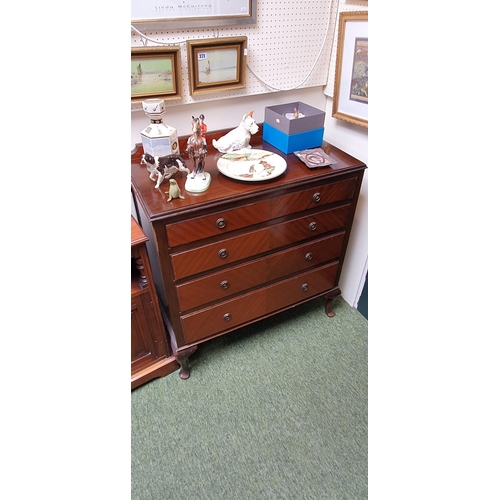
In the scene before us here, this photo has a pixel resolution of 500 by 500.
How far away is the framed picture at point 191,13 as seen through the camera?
49.3 inches

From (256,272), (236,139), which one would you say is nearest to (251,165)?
(236,139)

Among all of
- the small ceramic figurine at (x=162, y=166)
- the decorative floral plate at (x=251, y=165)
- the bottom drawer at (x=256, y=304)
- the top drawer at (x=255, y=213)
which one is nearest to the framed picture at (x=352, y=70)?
the top drawer at (x=255, y=213)

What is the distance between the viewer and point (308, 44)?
1587 millimetres

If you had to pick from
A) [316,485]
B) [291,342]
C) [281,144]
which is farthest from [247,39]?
[316,485]

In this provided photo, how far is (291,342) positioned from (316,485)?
0.67m

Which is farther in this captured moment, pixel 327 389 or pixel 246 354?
pixel 246 354

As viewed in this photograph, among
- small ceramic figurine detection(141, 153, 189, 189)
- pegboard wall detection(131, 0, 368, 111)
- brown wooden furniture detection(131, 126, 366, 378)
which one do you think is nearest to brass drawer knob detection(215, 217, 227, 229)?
brown wooden furniture detection(131, 126, 366, 378)

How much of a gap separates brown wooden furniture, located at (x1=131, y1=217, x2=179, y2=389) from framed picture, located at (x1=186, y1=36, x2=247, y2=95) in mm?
653

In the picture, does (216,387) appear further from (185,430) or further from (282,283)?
(282,283)

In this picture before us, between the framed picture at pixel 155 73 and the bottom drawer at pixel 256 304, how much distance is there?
0.91m

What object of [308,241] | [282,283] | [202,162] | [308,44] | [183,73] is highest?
[308,44]

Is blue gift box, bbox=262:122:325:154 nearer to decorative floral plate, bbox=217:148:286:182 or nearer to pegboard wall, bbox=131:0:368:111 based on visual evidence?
decorative floral plate, bbox=217:148:286:182

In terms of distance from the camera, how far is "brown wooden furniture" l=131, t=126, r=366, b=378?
1.24 meters

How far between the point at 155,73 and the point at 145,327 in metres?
1.04
